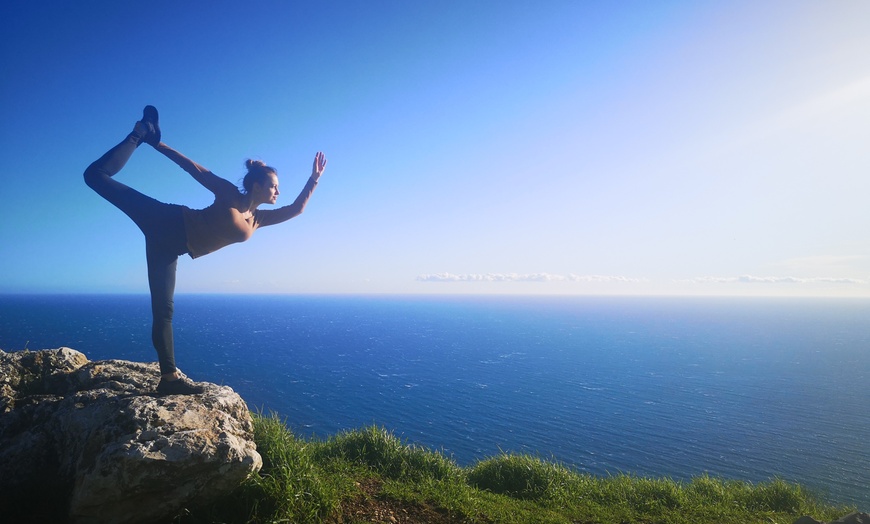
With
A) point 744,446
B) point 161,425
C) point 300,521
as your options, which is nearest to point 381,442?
point 300,521

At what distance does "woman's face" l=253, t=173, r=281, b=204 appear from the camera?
5000 millimetres

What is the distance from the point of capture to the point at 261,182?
5.02m

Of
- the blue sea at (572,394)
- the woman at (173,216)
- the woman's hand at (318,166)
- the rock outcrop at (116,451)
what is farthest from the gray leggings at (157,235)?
the blue sea at (572,394)

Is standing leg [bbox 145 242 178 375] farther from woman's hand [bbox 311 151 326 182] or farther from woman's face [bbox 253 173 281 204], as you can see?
woman's hand [bbox 311 151 326 182]

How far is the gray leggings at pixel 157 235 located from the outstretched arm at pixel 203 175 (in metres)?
0.34

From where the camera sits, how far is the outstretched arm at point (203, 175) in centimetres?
496

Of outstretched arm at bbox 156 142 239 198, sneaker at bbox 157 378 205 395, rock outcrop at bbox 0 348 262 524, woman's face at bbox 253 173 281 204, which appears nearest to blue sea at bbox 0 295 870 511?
sneaker at bbox 157 378 205 395

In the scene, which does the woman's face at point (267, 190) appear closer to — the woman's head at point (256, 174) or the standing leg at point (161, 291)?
the woman's head at point (256, 174)

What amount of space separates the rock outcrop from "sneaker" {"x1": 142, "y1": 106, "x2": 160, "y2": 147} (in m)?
3.23

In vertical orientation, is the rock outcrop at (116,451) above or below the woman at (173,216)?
below

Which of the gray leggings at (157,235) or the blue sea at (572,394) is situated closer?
the gray leggings at (157,235)

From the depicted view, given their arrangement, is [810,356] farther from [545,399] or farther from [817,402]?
[545,399]

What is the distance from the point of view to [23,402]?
206 inches

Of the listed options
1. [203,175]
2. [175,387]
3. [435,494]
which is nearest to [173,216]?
[203,175]
